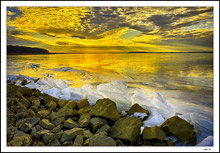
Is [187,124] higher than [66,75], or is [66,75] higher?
[66,75]

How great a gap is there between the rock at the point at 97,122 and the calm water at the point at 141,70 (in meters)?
0.88

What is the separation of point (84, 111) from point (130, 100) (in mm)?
718

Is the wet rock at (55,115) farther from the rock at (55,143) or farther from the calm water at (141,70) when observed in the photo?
the calm water at (141,70)

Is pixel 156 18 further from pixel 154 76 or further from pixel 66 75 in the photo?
pixel 66 75

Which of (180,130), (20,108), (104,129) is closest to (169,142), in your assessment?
(180,130)

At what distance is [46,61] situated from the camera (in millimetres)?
2658

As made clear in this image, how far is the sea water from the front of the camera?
2098 millimetres

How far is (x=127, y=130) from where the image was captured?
1.63m

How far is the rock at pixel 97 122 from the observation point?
180 cm

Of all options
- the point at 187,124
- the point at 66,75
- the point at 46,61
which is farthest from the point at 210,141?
the point at 46,61

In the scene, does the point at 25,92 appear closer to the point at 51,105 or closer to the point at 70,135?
the point at 51,105

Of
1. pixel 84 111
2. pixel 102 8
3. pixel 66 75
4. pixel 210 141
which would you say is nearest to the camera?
pixel 210 141

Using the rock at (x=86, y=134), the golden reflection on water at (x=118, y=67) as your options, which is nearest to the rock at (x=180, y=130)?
the golden reflection on water at (x=118, y=67)

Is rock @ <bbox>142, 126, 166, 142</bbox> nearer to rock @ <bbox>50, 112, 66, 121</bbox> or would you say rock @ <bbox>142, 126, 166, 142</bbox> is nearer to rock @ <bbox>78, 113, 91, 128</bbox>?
rock @ <bbox>78, 113, 91, 128</bbox>
